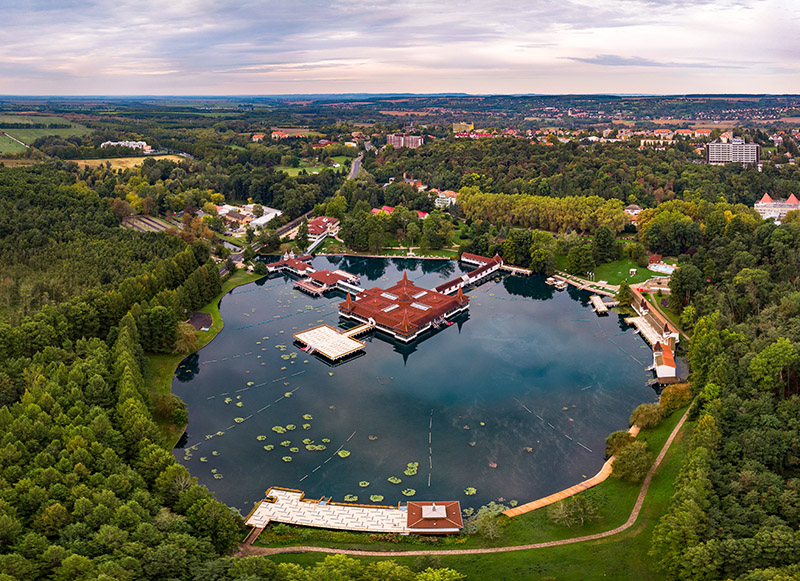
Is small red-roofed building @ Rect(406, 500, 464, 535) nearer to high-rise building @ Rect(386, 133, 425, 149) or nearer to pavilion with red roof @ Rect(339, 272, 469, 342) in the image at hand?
pavilion with red roof @ Rect(339, 272, 469, 342)

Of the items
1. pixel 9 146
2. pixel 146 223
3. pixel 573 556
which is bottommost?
pixel 573 556

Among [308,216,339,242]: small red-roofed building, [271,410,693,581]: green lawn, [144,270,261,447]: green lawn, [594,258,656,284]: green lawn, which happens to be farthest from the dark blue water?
[308,216,339,242]: small red-roofed building

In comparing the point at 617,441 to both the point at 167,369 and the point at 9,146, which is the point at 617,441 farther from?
the point at 9,146

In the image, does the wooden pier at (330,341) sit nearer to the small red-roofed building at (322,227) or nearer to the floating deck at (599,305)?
the floating deck at (599,305)

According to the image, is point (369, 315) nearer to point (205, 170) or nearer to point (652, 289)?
point (652, 289)

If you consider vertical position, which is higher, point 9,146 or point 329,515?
point 9,146

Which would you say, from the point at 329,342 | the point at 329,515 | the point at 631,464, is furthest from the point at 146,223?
the point at 631,464

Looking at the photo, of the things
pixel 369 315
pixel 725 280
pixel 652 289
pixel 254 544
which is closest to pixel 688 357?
pixel 725 280

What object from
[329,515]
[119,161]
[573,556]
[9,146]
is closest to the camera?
[573,556]
